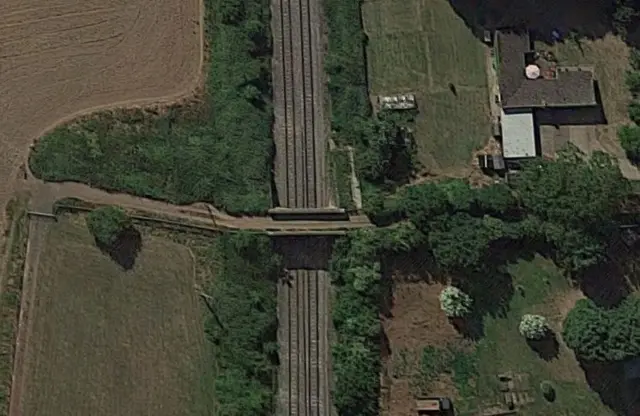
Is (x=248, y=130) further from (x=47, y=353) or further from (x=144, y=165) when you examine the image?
(x=47, y=353)

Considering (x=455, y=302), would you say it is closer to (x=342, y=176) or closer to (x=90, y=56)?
(x=342, y=176)

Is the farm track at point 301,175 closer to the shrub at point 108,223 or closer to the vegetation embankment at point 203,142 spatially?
the vegetation embankment at point 203,142

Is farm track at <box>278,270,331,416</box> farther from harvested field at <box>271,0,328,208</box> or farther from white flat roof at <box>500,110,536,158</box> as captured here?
white flat roof at <box>500,110,536,158</box>

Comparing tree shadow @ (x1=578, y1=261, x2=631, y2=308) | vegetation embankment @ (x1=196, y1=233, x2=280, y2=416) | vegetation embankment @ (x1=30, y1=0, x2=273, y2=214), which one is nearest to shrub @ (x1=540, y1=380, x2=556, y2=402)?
tree shadow @ (x1=578, y1=261, x2=631, y2=308)

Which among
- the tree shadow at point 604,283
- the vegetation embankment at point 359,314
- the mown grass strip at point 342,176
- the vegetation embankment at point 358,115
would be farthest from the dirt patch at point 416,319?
the tree shadow at point 604,283

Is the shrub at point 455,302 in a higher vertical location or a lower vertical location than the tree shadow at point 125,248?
lower

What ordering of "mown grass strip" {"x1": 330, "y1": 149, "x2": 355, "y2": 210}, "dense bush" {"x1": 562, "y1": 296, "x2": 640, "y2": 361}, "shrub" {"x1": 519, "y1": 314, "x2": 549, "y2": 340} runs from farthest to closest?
"mown grass strip" {"x1": 330, "y1": 149, "x2": 355, "y2": 210}
"shrub" {"x1": 519, "y1": 314, "x2": 549, "y2": 340}
"dense bush" {"x1": 562, "y1": 296, "x2": 640, "y2": 361}
